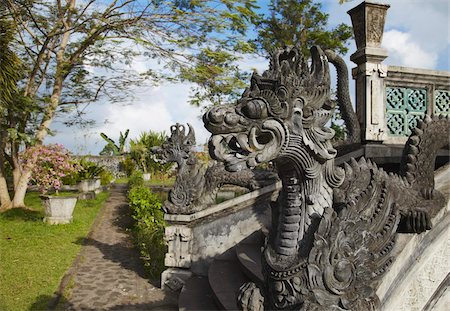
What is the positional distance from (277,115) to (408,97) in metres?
3.95

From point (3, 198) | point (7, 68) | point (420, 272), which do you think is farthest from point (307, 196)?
point (3, 198)

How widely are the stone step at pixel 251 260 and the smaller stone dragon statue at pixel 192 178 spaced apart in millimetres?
1109

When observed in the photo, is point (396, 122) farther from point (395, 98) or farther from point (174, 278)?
point (174, 278)

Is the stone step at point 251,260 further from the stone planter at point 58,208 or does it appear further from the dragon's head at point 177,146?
the stone planter at point 58,208

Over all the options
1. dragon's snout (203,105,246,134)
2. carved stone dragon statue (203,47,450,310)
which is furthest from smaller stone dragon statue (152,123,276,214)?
dragon's snout (203,105,246,134)

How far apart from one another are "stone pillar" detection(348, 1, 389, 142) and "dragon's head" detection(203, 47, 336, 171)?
117 inches

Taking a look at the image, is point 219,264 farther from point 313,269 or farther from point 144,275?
point 313,269

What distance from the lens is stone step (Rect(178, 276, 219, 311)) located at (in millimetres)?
4332

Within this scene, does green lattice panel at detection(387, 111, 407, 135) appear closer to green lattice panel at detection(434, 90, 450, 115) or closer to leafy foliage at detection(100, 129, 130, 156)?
green lattice panel at detection(434, 90, 450, 115)

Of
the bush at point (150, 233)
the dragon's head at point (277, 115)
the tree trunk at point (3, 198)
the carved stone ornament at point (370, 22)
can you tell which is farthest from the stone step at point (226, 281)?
the tree trunk at point (3, 198)

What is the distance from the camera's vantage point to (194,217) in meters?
5.81

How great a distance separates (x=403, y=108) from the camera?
204 inches

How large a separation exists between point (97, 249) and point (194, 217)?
3821 mm

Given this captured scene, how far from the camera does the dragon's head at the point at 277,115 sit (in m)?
1.95
